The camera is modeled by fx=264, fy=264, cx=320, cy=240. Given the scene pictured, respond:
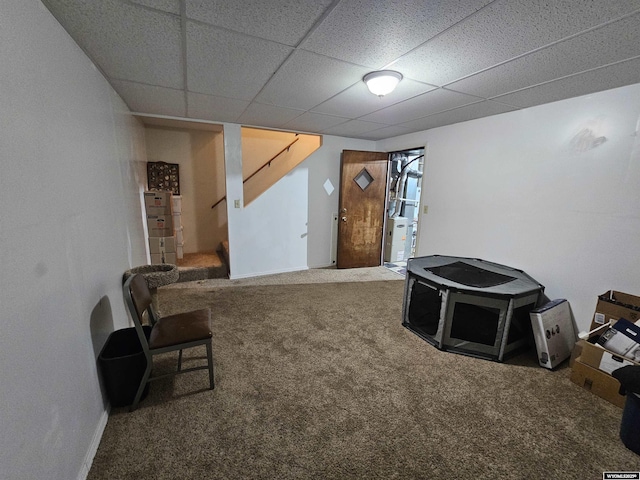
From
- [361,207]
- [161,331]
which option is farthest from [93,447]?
[361,207]

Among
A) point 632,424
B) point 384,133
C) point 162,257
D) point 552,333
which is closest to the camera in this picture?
point 632,424

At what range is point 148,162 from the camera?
4203mm

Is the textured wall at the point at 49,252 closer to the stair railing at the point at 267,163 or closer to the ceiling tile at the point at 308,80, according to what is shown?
the ceiling tile at the point at 308,80

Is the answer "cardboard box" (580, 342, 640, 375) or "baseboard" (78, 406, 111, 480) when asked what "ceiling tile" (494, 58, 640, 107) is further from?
"baseboard" (78, 406, 111, 480)

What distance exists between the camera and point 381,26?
4.48ft

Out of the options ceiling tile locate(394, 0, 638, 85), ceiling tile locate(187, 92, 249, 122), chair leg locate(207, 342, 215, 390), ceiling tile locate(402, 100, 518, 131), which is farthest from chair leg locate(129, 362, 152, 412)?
ceiling tile locate(402, 100, 518, 131)

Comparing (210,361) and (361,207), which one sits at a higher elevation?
(361,207)

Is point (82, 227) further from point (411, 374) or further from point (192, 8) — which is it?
point (411, 374)

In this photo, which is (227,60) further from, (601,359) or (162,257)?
(601,359)

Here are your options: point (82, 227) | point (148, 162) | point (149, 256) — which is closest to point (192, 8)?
point (82, 227)

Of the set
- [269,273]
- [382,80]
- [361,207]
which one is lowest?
[269,273]

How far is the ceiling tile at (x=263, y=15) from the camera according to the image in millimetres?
1220

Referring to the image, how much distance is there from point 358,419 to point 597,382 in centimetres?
173

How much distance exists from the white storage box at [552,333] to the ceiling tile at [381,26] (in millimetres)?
2214
